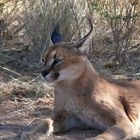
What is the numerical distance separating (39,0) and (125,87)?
9.67 feet

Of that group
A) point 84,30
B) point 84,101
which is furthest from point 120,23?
point 84,101

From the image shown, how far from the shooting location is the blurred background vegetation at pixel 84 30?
7402 millimetres

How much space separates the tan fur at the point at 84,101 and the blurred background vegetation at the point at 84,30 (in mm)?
2235

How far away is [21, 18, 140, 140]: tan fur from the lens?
186 inches

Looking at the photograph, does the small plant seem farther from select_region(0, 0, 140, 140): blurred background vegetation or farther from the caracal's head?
the caracal's head

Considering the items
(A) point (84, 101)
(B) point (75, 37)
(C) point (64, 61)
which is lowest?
(A) point (84, 101)

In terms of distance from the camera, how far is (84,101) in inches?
191

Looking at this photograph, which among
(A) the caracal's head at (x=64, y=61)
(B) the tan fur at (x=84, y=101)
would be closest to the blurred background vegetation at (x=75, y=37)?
(B) the tan fur at (x=84, y=101)

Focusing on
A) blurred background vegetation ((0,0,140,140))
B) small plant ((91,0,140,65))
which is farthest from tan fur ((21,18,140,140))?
small plant ((91,0,140,65))

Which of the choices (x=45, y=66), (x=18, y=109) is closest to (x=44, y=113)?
(x=18, y=109)

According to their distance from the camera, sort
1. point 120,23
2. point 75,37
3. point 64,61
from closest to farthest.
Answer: point 64,61 < point 120,23 < point 75,37

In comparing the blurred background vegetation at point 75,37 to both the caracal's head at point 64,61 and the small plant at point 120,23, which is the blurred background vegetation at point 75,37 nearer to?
the small plant at point 120,23

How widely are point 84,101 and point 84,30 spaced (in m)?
2.90

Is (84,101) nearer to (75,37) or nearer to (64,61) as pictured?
(64,61)
